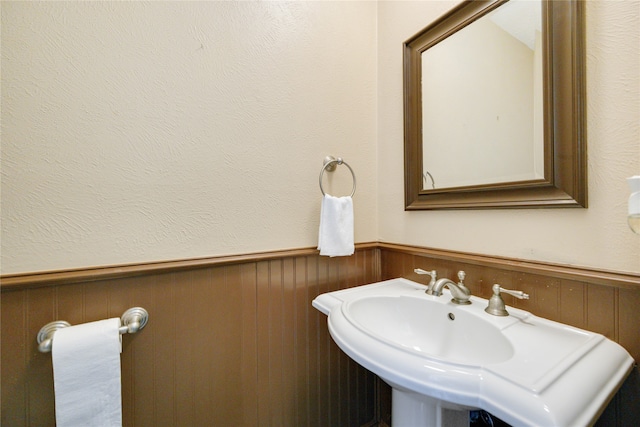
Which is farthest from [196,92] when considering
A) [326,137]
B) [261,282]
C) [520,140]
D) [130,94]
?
[520,140]

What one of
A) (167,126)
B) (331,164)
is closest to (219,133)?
(167,126)

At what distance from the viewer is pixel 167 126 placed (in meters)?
0.74

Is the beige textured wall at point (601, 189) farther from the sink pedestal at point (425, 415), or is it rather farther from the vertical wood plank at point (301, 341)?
the vertical wood plank at point (301, 341)

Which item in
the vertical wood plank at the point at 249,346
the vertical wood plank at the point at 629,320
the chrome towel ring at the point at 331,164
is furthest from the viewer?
the chrome towel ring at the point at 331,164

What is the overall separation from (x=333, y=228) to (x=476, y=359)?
21.9 inches

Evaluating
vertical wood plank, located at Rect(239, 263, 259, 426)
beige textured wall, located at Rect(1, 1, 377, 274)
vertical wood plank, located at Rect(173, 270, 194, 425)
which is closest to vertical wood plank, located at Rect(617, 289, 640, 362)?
beige textured wall, located at Rect(1, 1, 377, 274)

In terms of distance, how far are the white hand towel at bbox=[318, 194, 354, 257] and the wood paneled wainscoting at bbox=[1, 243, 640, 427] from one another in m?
0.09

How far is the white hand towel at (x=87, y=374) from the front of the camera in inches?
22.4

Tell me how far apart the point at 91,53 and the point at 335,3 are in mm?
881

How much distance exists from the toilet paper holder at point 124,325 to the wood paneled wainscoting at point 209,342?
16 millimetres

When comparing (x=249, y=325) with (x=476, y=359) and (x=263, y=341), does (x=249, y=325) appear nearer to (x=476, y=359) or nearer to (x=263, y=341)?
(x=263, y=341)

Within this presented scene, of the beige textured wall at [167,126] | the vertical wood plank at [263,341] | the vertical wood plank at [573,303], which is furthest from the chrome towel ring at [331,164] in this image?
the vertical wood plank at [573,303]

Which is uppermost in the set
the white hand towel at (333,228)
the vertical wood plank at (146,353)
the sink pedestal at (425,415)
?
the white hand towel at (333,228)

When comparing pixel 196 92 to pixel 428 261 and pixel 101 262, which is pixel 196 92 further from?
pixel 428 261
